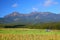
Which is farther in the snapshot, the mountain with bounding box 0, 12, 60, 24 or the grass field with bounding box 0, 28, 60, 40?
the mountain with bounding box 0, 12, 60, 24

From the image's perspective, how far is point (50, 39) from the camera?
7453mm

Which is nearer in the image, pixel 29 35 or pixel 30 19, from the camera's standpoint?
pixel 29 35

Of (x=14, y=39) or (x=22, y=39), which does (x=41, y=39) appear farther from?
(x=14, y=39)

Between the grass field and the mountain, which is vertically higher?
the mountain

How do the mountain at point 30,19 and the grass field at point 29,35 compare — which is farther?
the mountain at point 30,19

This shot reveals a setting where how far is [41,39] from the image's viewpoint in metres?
7.46

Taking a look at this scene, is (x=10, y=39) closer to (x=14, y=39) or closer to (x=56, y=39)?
(x=14, y=39)

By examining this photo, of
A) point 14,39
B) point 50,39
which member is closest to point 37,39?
point 50,39

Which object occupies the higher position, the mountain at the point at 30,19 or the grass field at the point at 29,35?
the mountain at the point at 30,19

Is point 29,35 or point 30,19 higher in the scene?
point 30,19

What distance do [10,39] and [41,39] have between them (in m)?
1.76

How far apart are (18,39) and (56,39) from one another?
2.19m

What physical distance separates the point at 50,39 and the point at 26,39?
138cm

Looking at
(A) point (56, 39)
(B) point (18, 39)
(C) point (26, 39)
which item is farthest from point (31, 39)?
(A) point (56, 39)
